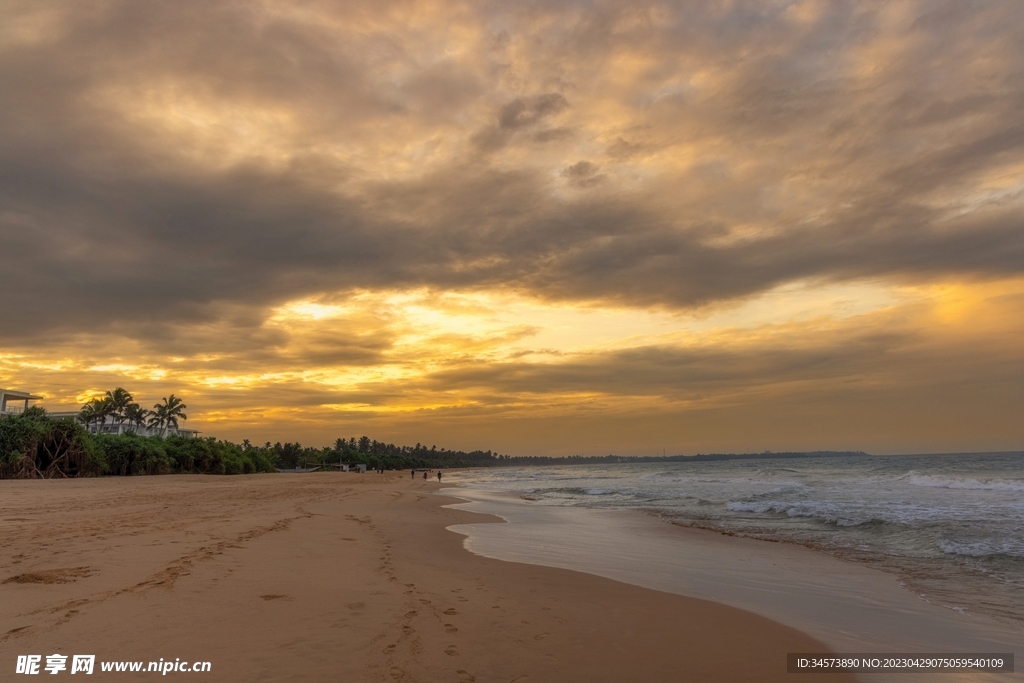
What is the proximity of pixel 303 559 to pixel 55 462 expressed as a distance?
1654 inches

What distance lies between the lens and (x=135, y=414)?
89750 mm

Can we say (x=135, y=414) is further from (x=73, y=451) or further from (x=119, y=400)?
(x=73, y=451)

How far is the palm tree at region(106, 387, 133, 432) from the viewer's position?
3324 inches

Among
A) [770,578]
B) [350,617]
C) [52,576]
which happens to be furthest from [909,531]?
[52,576]

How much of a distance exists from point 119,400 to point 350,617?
97794 millimetres

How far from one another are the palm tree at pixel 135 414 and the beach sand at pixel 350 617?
9269 cm

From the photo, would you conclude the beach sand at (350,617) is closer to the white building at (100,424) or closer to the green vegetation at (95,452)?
the green vegetation at (95,452)

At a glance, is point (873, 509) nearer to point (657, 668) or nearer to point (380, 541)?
point (380, 541)

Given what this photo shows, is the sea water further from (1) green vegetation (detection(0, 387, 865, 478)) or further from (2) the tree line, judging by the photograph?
(2) the tree line

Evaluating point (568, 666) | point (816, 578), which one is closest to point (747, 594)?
point (816, 578)

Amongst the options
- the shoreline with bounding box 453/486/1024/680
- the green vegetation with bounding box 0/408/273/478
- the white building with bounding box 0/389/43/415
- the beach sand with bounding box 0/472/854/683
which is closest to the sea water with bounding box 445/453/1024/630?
the shoreline with bounding box 453/486/1024/680

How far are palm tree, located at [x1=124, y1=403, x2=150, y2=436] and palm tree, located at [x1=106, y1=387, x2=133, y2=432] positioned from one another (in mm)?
1273

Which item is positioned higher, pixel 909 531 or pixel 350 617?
pixel 350 617

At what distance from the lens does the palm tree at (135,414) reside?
88.6 meters
